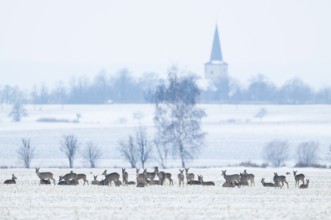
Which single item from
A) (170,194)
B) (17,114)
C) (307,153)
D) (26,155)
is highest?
(17,114)

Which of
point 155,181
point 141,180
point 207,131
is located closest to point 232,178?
point 155,181

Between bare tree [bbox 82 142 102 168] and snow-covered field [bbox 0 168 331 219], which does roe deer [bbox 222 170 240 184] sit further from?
bare tree [bbox 82 142 102 168]

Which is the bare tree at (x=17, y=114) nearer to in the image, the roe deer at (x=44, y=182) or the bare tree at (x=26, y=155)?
the bare tree at (x=26, y=155)

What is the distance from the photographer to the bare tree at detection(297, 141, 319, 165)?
2876 inches

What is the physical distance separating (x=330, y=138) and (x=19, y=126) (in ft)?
135

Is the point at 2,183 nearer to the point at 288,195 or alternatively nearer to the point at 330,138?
the point at 288,195

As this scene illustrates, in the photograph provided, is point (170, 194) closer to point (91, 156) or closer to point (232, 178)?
point (232, 178)

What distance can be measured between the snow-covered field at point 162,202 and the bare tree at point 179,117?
28.9m

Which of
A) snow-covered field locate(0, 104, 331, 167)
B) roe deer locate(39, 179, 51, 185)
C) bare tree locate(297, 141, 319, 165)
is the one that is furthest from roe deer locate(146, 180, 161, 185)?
bare tree locate(297, 141, 319, 165)

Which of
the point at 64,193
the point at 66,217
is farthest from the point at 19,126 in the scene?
the point at 66,217

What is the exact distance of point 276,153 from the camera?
7569 centimetres

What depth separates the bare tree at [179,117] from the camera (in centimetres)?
7144

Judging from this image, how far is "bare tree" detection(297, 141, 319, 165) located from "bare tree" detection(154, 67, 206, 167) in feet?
24.5

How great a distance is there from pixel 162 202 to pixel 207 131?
249 ft
